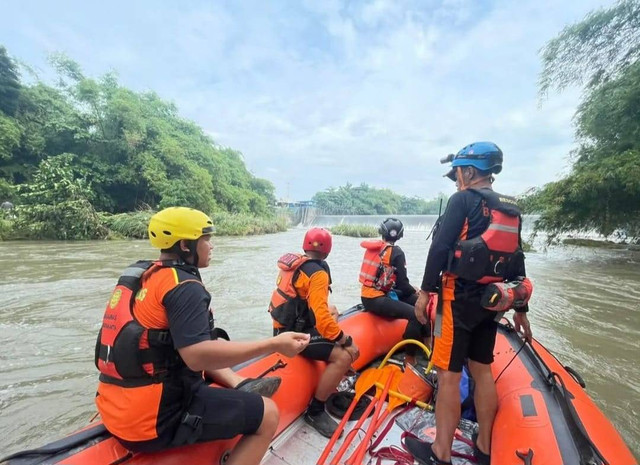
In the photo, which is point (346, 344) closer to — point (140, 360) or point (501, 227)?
point (501, 227)

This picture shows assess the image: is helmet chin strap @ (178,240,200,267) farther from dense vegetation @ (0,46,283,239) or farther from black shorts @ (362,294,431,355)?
dense vegetation @ (0,46,283,239)

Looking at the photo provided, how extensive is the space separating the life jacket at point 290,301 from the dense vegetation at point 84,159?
1685 centimetres

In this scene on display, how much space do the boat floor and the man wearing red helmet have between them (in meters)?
0.07

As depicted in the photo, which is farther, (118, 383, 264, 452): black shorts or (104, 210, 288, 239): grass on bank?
(104, 210, 288, 239): grass on bank

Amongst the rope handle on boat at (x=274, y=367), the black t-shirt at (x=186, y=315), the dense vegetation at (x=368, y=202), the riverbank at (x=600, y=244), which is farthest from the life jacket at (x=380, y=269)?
the dense vegetation at (x=368, y=202)

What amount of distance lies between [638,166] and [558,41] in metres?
5.26

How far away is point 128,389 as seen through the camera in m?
1.23

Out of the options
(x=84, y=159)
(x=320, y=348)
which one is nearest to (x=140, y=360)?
(x=320, y=348)

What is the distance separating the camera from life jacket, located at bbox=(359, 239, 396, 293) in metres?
3.40

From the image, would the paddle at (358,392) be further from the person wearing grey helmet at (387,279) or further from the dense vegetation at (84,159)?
the dense vegetation at (84,159)

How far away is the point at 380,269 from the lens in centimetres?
342

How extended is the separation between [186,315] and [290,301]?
47.9 inches

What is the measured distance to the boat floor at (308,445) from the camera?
192 centimetres

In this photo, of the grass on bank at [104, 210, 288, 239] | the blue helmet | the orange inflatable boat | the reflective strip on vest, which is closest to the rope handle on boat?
the orange inflatable boat
